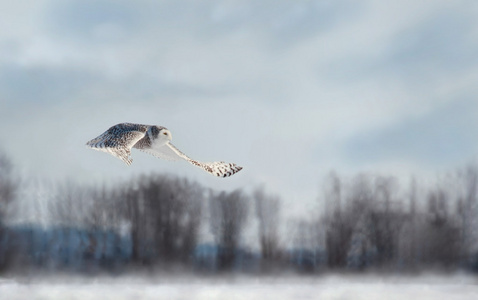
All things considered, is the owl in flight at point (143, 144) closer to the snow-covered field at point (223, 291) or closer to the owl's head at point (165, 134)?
the owl's head at point (165, 134)

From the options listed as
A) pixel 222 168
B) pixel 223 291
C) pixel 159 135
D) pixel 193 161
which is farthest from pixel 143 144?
pixel 223 291

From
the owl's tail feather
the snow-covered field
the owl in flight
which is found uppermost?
the owl in flight

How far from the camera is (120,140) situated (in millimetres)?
5434

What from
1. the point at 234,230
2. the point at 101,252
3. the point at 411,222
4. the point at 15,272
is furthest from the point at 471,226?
the point at 15,272

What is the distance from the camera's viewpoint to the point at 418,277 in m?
17.3

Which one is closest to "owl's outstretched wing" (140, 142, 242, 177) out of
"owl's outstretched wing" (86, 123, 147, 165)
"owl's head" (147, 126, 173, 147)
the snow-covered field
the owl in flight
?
the owl in flight

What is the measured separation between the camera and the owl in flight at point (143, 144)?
5309 mm

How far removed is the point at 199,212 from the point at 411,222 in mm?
6822

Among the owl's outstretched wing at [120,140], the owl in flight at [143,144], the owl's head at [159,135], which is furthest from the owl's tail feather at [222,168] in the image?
the owl's outstretched wing at [120,140]

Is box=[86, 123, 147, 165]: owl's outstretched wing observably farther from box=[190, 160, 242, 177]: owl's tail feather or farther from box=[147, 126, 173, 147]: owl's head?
box=[190, 160, 242, 177]: owl's tail feather

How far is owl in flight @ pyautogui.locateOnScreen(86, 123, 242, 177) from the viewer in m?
5.31

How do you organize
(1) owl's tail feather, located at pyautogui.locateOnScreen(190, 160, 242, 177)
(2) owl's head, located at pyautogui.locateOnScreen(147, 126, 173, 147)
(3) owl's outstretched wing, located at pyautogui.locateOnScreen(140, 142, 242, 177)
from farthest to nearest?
(1) owl's tail feather, located at pyautogui.locateOnScreen(190, 160, 242, 177) < (3) owl's outstretched wing, located at pyautogui.locateOnScreen(140, 142, 242, 177) < (2) owl's head, located at pyautogui.locateOnScreen(147, 126, 173, 147)

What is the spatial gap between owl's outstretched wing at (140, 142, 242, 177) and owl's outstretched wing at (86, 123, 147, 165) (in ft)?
0.80

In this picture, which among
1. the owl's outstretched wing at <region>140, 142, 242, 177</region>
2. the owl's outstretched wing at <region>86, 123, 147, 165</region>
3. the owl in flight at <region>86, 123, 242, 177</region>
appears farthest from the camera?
the owl's outstretched wing at <region>140, 142, 242, 177</region>
